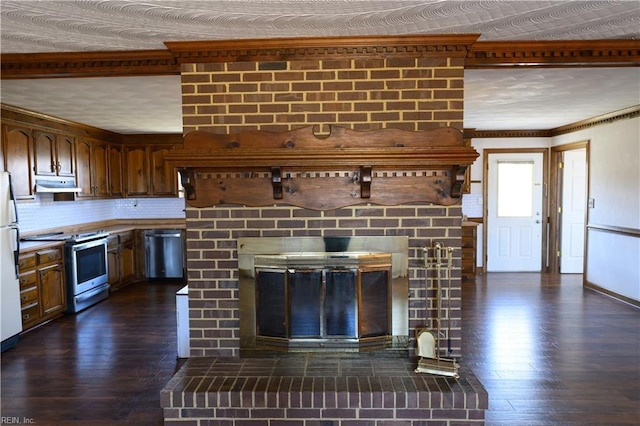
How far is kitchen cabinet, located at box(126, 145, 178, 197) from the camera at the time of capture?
652cm

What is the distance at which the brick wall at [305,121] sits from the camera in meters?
2.60

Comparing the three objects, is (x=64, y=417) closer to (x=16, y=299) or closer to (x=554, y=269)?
(x=16, y=299)

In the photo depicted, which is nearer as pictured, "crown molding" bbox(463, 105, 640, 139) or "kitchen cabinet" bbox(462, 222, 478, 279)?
"crown molding" bbox(463, 105, 640, 139)

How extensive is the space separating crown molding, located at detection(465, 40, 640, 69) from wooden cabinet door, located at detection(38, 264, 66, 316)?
14.4 feet

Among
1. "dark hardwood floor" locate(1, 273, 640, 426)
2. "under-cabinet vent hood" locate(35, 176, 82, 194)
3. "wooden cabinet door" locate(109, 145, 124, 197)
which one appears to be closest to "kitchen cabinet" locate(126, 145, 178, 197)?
"wooden cabinet door" locate(109, 145, 124, 197)

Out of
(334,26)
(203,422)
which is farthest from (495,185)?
(203,422)

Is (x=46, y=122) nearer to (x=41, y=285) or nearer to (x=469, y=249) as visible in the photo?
(x=41, y=285)

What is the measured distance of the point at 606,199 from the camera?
17.5 ft

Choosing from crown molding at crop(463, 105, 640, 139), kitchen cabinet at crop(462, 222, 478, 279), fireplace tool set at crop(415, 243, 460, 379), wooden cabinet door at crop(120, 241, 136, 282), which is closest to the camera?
fireplace tool set at crop(415, 243, 460, 379)

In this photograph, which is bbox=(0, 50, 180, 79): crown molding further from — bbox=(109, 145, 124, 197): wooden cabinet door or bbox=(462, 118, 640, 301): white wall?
bbox=(462, 118, 640, 301): white wall

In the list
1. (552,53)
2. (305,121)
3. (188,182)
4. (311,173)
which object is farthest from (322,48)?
(552,53)

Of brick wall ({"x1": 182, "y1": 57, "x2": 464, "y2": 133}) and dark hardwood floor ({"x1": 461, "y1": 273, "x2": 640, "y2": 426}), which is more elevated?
brick wall ({"x1": 182, "y1": 57, "x2": 464, "y2": 133})

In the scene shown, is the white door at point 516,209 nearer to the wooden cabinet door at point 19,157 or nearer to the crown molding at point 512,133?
the crown molding at point 512,133

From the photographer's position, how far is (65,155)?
5.21 meters
